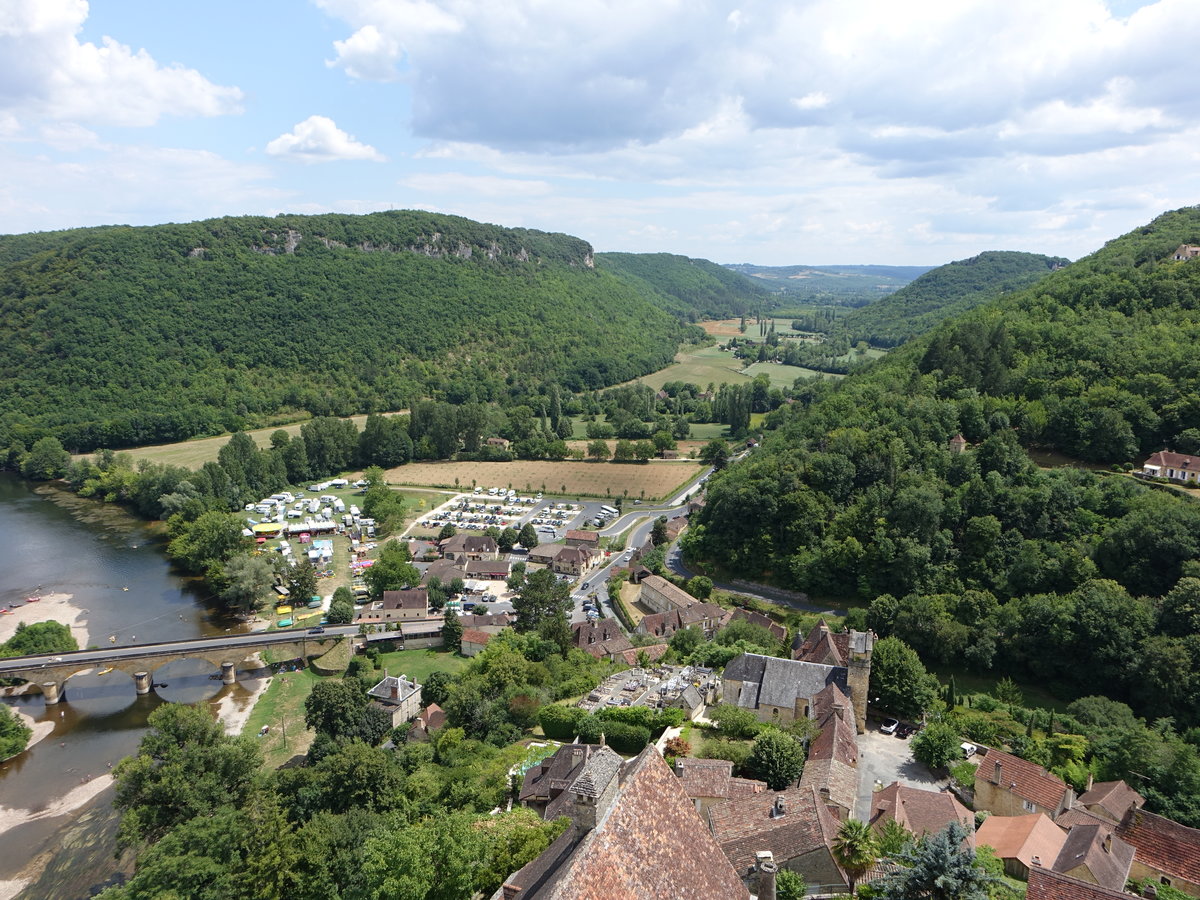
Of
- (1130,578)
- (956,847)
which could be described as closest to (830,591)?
(1130,578)

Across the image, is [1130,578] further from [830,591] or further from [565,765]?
[565,765]

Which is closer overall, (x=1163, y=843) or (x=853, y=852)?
(x=853, y=852)

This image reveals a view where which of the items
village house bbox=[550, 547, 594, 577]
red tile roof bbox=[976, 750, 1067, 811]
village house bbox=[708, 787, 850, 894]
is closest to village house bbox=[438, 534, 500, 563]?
village house bbox=[550, 547, 594, 577]

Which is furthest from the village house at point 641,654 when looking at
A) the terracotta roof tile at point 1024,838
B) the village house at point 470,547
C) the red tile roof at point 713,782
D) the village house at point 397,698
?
the village house at point 470,547

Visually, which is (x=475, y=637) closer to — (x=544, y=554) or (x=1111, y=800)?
(x=544, y=554)

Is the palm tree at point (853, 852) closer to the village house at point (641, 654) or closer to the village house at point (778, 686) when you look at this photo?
the village house at point (778, 686)

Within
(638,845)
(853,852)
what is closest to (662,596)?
(853,852)
